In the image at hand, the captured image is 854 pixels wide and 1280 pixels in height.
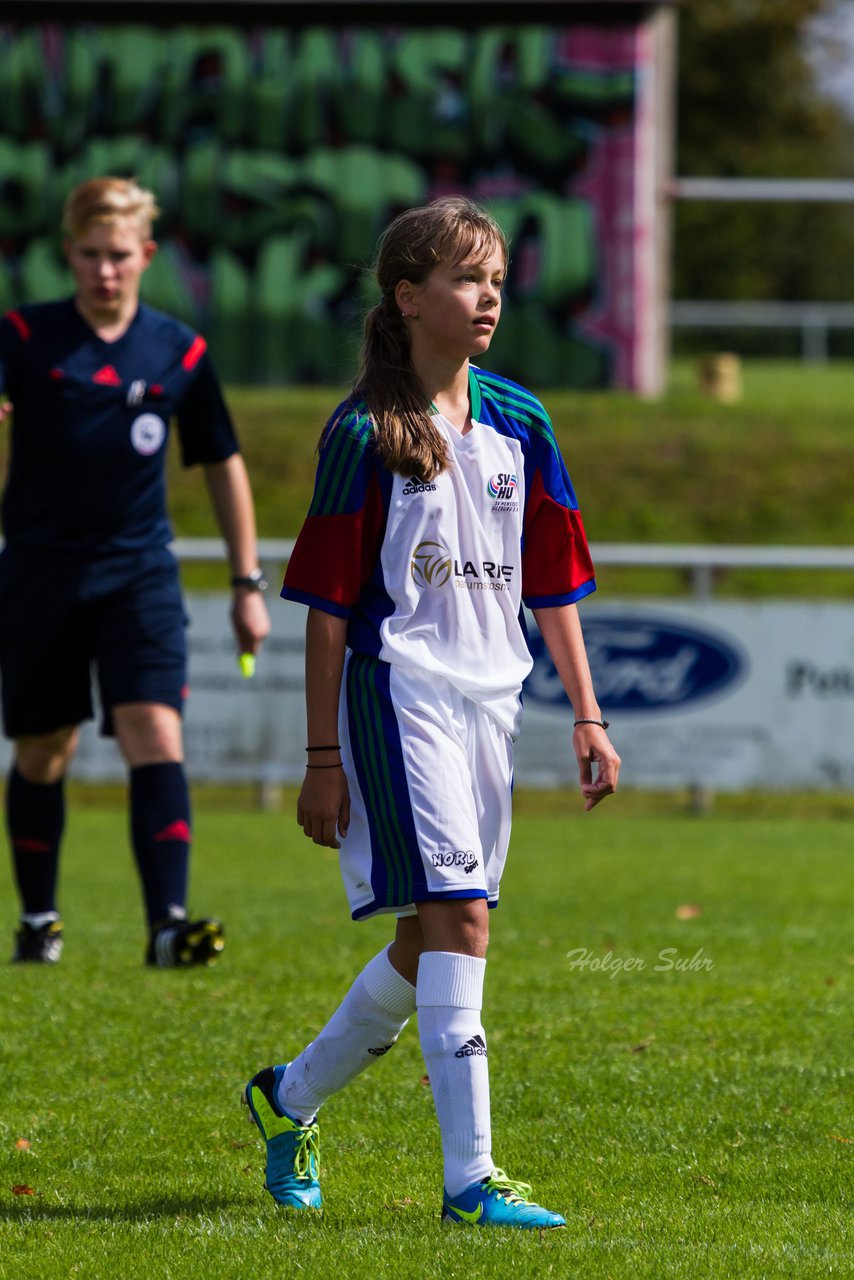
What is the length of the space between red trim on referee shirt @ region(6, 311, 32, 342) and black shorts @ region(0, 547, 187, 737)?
2.20ft

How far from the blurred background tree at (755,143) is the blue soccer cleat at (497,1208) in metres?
39.8

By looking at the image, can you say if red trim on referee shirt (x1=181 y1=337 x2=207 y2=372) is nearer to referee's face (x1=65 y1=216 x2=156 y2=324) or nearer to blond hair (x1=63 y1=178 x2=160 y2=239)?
referee's face (x1=65 y1=216 x2=156 y2=324)

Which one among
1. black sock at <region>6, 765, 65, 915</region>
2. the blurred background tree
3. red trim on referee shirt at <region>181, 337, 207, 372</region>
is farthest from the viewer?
the blurred background tree

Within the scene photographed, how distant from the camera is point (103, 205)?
5930 mm

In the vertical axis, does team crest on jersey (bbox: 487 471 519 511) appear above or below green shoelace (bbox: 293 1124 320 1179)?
above

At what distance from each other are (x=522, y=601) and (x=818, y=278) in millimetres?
45864

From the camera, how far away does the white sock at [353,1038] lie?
12.0 feet

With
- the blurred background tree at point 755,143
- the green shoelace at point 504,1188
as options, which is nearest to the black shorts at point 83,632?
the green shoelace at point 504,1188

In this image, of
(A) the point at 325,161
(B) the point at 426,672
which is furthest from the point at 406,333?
(A) the point at 325,161

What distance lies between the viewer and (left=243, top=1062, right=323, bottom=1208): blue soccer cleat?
12.0ft

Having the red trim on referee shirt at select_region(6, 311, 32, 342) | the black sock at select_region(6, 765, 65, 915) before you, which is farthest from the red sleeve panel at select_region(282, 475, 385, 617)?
the black sock at select_region(6, 765, 65, 915)

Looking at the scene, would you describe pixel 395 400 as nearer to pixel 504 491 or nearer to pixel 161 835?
pixel 504 491

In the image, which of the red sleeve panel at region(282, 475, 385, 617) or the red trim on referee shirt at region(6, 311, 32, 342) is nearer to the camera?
the red sleeve panel at region(282, 475, 385, 617)

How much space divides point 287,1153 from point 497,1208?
0.53 metres
